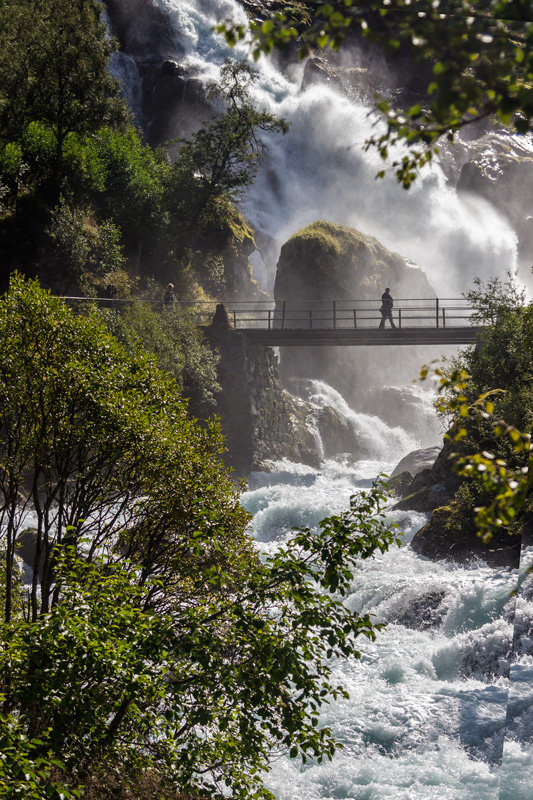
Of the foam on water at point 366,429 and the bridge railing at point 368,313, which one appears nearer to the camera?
the bridge railing at point 368,313

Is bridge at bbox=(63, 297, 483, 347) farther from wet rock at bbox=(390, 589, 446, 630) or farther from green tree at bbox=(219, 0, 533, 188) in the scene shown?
green tree at bbox=(219, 0, 533, 188)

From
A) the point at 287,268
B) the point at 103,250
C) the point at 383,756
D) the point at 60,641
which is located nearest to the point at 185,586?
the point at 60,641

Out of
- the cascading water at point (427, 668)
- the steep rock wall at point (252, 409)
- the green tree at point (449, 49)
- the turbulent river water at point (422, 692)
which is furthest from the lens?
the steep rock wall at point (252, 409)

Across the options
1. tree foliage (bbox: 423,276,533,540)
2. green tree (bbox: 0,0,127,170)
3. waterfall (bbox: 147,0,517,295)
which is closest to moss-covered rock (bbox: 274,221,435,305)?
waterfall (bbox: 147,0,517,295)

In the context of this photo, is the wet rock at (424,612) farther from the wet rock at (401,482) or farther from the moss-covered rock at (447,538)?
the wet rock at (401,482)

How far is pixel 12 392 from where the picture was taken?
693 cm

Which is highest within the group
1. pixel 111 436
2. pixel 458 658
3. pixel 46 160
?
pixel 46 160

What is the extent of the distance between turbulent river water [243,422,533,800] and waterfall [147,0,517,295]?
46.8 feet

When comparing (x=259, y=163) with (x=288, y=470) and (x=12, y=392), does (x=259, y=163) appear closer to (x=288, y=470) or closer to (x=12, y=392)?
(x=288, y=470)

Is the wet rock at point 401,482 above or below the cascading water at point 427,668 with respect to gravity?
above

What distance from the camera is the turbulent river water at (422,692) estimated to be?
7219 millimetres

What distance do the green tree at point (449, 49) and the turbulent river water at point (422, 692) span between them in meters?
4.08

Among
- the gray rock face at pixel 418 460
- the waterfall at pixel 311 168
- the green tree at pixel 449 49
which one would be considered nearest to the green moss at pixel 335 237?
the waterfall at pixel 311 168

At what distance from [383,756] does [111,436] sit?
4628mm
